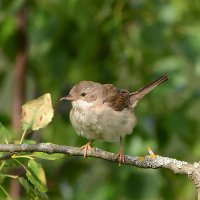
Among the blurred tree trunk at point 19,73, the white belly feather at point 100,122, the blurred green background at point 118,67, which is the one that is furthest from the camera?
the blurred green background at point 118,67

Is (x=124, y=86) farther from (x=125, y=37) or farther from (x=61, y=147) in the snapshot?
(x=61, y=147)

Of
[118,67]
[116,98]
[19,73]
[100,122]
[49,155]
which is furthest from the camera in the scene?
[118,67]

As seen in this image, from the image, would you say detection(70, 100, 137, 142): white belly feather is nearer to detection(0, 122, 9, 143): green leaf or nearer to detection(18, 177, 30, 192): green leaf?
detection(0, 122, 9, 143): green leaf

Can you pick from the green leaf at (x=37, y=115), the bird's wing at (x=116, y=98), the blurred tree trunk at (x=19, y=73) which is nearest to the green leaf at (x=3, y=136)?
the green leaf at (x=37, y=115)

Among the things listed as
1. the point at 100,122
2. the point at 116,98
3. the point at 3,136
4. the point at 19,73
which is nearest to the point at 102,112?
the point at 100,122

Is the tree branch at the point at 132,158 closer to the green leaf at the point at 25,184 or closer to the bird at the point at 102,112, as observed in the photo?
the green leaf at the point at 25,184

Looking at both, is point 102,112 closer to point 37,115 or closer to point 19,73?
point 37,115
